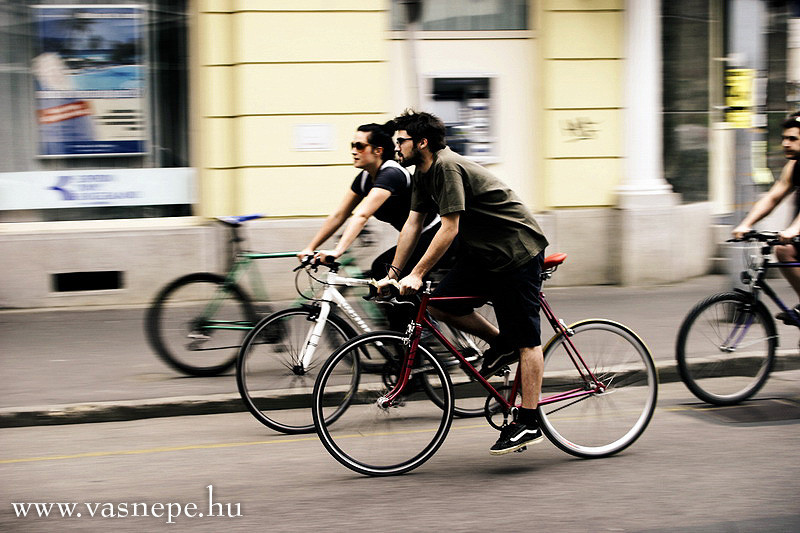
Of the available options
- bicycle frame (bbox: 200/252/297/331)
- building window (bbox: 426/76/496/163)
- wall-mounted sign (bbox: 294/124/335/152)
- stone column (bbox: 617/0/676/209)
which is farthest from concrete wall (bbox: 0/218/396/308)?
stone column (bbox: 617/0/676/209)

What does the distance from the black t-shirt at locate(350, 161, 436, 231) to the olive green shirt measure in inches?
36.9

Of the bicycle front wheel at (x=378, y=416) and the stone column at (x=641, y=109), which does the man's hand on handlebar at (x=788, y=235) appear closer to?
the bicycle front wheel at (x=378, y=416)

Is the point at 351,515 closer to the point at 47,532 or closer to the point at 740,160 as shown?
the point at 47,532

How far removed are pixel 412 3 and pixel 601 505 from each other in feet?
22.2

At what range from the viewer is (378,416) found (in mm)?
4875

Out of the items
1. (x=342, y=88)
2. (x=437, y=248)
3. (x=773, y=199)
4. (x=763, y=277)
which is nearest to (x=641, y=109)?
(x=342, y=88)

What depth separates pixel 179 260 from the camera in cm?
955

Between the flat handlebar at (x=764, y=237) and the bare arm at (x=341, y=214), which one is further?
the bare arm at (x=341, y=214)

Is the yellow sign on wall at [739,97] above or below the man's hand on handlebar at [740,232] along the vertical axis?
above

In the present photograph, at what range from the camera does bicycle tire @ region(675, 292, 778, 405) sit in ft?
19.7

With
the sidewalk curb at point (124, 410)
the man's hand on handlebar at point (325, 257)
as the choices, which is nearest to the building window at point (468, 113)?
the man's hand on handlebar at point (325, 257)

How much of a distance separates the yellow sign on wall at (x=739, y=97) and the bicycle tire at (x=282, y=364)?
7280mm

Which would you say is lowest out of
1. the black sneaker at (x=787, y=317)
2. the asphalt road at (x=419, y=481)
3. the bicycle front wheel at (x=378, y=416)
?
the asphalt road at (x=419, y=481)

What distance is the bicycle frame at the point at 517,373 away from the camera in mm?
4875
